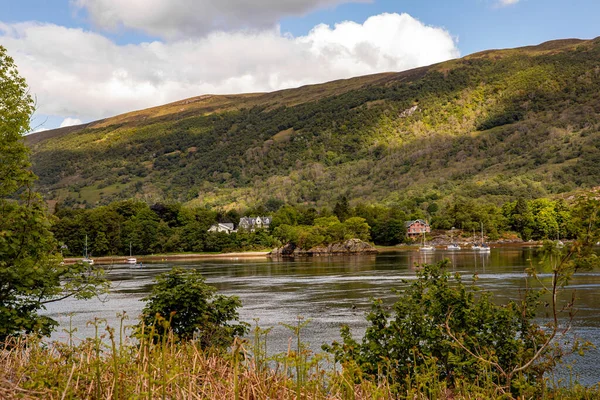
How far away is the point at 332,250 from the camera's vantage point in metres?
140

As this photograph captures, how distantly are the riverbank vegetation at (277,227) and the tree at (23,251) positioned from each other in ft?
392

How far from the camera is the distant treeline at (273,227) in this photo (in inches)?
5482

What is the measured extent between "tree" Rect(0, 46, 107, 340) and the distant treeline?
392 feet

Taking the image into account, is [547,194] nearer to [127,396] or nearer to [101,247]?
[101,247]

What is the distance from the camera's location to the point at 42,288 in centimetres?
1470

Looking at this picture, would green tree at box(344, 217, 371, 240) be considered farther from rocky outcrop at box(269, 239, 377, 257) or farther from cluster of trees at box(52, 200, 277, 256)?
cluster of trees at box(52, 200, 277, 256)

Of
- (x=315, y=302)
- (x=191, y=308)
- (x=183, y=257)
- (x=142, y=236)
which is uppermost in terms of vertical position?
(x=142, y=236)

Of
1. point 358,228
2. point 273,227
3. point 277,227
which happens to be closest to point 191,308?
point 358,228

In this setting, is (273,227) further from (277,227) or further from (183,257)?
(183,257)

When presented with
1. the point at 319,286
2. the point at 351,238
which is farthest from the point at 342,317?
the point at 351,238

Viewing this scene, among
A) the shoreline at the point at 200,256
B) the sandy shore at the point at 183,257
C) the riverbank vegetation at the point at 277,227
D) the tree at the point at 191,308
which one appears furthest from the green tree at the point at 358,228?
the tree at the point at 191,308

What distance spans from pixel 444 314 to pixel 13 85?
13735mm

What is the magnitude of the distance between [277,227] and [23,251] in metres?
143

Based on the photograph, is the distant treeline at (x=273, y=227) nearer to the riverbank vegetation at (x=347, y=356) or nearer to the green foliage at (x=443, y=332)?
the riverbank vegetation at (x=347, y=356)
